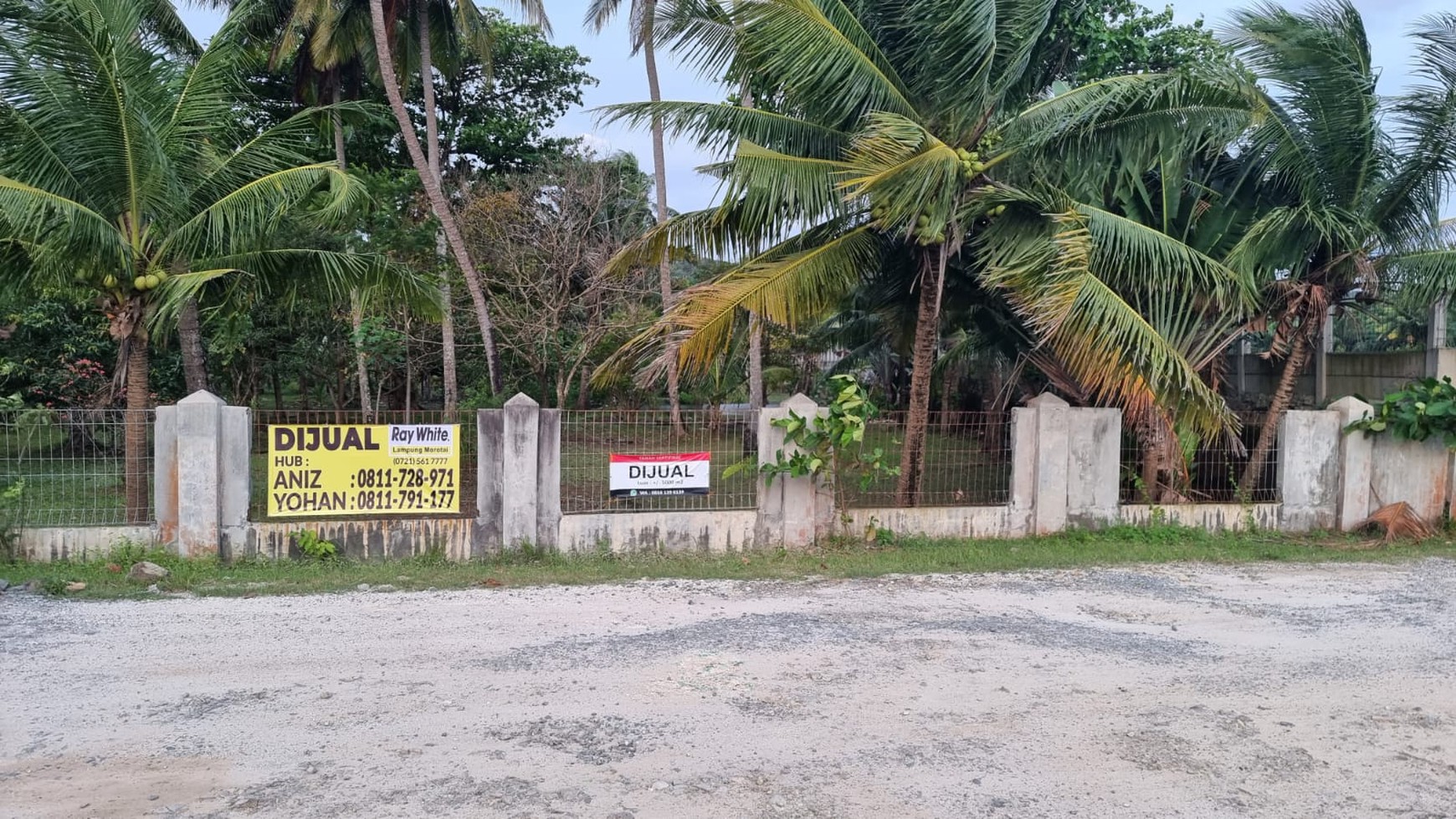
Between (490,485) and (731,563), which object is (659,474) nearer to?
(731,563)

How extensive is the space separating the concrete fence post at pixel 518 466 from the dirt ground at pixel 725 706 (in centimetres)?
154

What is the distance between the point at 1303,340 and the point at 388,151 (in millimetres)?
20102

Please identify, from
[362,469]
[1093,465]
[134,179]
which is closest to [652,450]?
[362,469]

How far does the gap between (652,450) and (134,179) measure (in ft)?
18.4

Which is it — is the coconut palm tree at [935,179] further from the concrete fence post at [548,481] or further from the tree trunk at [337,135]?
the tree trunk at [337,135]

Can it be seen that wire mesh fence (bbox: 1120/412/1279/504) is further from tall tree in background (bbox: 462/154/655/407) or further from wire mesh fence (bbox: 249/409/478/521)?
tall tree in background (bbox: 462/154/655/407)

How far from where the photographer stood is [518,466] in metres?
9.91

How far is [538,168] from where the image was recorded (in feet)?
73.5

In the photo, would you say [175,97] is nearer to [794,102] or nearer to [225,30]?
[225,30]

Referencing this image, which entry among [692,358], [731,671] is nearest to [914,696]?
[731,671]

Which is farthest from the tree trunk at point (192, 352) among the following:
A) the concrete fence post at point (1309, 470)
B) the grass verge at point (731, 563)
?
the concrete fence post at point (1309, 470)

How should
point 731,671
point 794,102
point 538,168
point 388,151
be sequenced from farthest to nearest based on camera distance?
point 388,151 → point 538,168 → point 794,102 → point 731,671

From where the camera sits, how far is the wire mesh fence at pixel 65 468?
30.0ft

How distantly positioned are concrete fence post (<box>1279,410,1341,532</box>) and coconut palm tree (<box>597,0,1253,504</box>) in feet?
5.87
